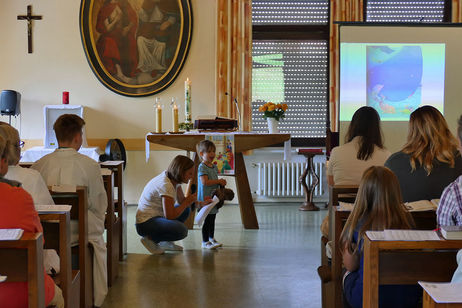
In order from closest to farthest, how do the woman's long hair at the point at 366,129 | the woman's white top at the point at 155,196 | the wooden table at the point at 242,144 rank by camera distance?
the woman's long hair at the point at 366,129 → the woman's white top at the point at 155,196 → the wooden table at the point at 242,144

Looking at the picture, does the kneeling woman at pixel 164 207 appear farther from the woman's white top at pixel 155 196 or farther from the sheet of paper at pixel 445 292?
the sheet of paper at pixel 445 292

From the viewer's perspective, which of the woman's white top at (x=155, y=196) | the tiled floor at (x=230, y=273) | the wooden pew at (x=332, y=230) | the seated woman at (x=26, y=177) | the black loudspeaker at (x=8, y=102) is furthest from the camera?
the black loudspeaker at (x=8, y=102)

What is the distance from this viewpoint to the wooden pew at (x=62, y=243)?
9.05ft

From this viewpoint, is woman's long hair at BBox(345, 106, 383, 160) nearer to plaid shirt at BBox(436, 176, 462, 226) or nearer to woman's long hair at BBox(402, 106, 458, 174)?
woman's long hair at BBox(402, 106, 458, 174)

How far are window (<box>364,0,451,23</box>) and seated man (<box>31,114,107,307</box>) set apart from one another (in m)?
5.57

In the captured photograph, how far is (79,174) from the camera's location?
364 centimetres

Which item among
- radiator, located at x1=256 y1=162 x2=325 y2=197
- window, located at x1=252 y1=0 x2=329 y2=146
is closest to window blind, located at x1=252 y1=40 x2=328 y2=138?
window, located at x1=252 y1=0 x2=329 y2=146

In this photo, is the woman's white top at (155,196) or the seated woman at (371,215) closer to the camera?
the seated woman at (371,215)

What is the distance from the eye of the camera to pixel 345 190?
11.8 ft

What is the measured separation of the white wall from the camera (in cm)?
790

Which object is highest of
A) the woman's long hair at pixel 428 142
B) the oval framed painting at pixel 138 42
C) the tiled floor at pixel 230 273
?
the oval framed painting at pixel 138 42

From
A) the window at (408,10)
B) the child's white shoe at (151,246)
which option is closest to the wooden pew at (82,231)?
the child's white shoe at (151,246)

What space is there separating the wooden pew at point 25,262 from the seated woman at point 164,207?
2645 mm

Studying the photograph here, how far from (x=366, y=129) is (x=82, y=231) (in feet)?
6.44
